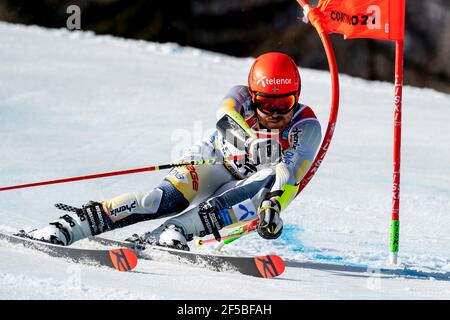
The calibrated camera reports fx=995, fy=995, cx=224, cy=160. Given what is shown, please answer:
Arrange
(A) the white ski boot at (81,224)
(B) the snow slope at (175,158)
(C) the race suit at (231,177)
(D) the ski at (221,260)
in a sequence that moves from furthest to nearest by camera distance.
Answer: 1. (C) the race suit at (231,177)
2. (A) the white ski boot at (81,224)
3. (D) the ski at (221,260)
4. (B) the snow slope at (175,158)

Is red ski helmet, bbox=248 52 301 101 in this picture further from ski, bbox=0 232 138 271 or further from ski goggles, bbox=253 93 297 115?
ski, bbox=0 232 138 271

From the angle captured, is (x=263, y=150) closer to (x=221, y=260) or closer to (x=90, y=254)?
(x=221, y=260)

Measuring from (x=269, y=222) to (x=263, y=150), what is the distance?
59cm

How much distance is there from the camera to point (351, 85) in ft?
40.0

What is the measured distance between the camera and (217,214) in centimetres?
517

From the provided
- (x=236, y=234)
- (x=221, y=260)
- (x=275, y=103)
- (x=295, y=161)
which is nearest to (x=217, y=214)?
(x=236, y=234)

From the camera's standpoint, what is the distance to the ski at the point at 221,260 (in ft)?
15.6

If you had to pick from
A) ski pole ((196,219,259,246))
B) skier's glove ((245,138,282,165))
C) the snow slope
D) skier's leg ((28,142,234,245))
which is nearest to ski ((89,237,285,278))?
the snow slope

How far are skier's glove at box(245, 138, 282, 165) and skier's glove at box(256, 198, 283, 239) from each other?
1.51 ft

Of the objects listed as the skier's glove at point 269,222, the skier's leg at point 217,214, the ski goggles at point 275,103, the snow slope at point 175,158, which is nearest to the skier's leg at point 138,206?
the skier's leg at point 217,214

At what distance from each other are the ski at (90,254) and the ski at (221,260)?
0.28 m

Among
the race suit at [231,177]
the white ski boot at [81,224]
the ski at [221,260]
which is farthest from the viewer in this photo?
the race suit at [231,177]

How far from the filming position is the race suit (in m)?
5.18

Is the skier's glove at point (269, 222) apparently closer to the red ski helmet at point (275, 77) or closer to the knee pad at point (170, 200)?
the knee pad at point (170, 200)
